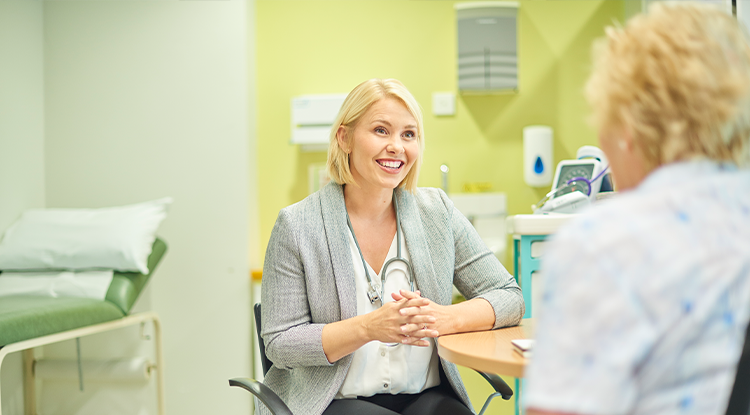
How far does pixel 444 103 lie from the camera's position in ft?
9.92

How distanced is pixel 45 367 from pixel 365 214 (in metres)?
2.06

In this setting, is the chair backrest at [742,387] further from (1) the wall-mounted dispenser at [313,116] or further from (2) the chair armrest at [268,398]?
(1) the wall-mounted dispenser at [313,116]

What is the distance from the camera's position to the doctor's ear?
155 centimetres

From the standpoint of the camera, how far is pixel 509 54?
2910 mm

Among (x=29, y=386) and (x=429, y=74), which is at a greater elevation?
(x=429, y=74)

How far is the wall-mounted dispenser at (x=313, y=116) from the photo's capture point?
2.90 metres

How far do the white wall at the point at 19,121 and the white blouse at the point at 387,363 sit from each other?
80.5 inches

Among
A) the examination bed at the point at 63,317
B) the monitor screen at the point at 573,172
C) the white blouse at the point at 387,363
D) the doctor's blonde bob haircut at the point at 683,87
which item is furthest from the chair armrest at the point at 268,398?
the monitor screen at the point at 573,172

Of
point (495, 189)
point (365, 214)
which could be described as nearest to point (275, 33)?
point (495, 189)

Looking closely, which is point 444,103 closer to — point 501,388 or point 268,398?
point 501,388

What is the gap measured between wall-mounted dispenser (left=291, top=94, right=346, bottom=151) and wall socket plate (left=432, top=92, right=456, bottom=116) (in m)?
0.52

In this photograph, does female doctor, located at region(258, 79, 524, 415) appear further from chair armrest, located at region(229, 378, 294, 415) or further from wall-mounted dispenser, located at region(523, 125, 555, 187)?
wall-mounted dispenser, located at region(523, 125, 555, 187)

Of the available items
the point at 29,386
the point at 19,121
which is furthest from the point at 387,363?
the point at 19,121

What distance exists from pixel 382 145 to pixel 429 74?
168cm
